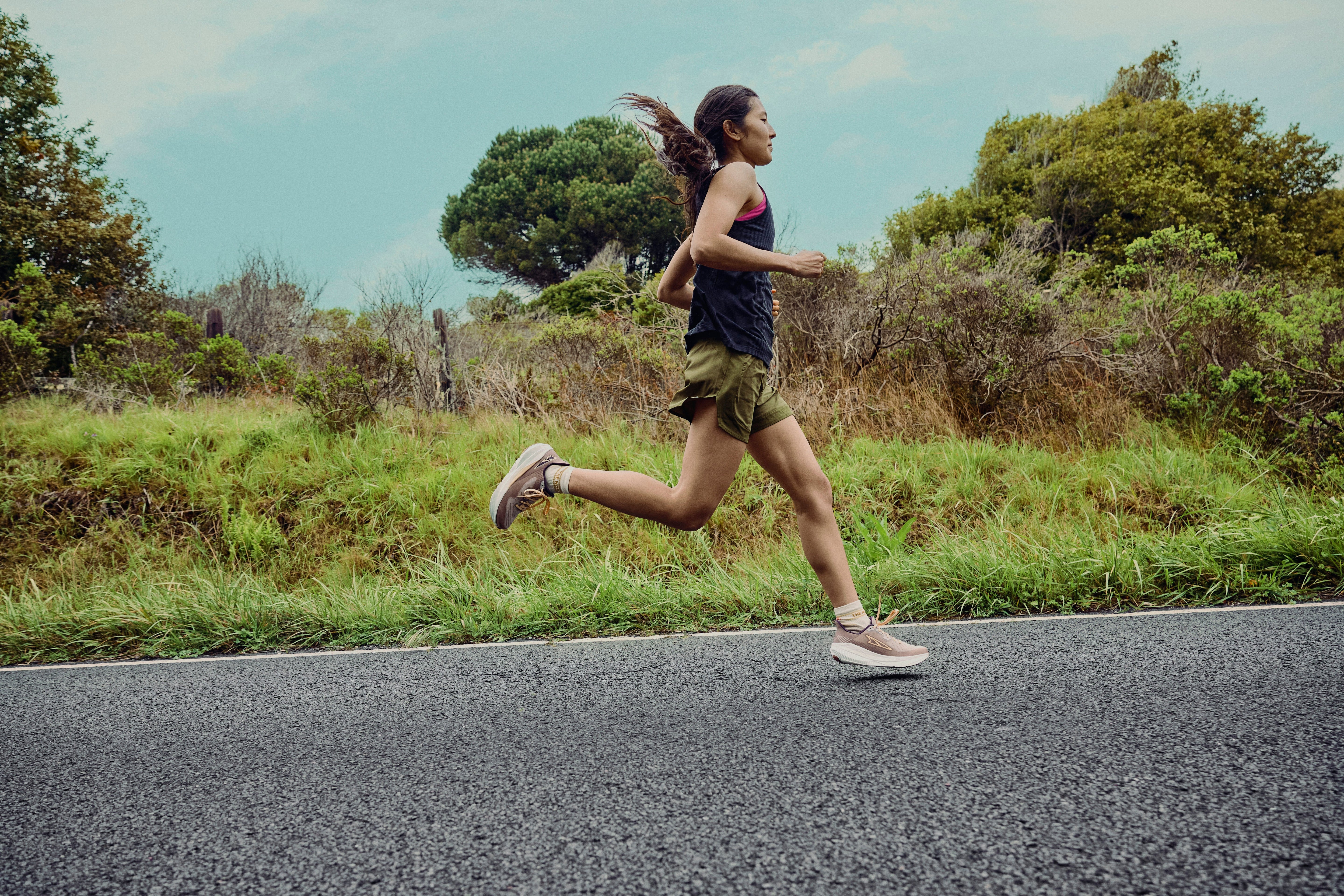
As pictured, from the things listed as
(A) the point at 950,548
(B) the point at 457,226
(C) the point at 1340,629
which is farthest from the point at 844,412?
(B) the point at 457,226

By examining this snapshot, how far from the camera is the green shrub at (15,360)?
9.38 m

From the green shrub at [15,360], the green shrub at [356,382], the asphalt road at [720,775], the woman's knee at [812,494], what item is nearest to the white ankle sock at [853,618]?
the asphalt road at [720,775]

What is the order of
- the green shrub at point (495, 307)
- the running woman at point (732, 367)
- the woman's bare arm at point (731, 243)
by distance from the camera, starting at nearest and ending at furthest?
the woman's bare arm at point (731, 243)
the running woman at point (732, 367)
the green shrub at point (495, 307)

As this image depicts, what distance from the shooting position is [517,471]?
3.43 m

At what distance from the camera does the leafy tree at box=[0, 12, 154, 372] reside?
57.4ft

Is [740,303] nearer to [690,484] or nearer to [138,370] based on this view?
[690,484]

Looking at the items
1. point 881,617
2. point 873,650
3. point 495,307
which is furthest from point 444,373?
point 495,307

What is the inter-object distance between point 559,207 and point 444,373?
90.4 ft

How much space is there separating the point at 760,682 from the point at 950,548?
7.12 feet

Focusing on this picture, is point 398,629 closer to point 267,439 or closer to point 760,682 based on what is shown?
point 760,682

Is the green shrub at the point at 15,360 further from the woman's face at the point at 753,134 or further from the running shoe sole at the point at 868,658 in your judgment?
the running shoe sole at the point at 868,658

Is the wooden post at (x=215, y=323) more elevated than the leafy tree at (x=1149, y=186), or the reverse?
the leafy tree at (x=1149, y=186)

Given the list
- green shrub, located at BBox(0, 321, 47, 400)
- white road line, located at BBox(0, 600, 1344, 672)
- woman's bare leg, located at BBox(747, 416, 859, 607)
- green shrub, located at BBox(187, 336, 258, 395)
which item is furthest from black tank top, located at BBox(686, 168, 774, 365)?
green shrub, located at BBox(0, 321, 47, 400)

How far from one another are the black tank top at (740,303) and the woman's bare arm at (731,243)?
0.07 m
